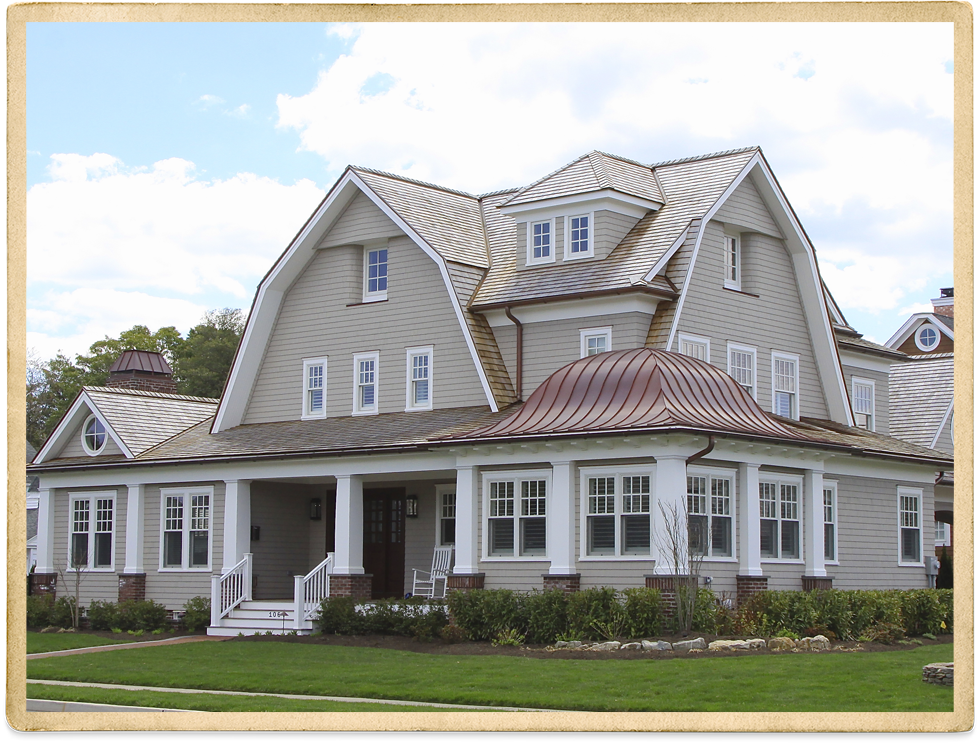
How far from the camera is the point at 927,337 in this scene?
156ft

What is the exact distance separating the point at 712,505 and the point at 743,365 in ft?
17.3

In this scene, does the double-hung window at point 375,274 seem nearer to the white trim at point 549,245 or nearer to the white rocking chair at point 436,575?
the white trim at point 549,245

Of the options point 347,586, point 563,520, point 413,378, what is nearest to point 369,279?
point 413,378

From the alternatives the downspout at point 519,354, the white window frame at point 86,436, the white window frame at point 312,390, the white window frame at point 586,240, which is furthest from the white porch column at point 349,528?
the white window frame at point 86,436

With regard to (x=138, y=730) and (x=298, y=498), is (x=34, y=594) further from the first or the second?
(x=138, y=730)

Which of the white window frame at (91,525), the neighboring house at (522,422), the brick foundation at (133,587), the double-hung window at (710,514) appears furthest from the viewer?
the white window frame at (91,525)

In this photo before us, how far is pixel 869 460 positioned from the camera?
24.7 m

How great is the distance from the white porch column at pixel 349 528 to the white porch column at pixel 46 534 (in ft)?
27.4

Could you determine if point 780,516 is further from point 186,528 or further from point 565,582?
point 186,528

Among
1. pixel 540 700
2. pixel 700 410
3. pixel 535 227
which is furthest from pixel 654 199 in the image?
pixel 540 700

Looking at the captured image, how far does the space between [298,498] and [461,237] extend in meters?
6.61

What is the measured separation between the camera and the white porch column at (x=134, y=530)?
89.8 feet

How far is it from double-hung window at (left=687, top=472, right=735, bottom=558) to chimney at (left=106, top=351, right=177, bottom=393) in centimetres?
1799

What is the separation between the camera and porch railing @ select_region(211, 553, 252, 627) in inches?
981
